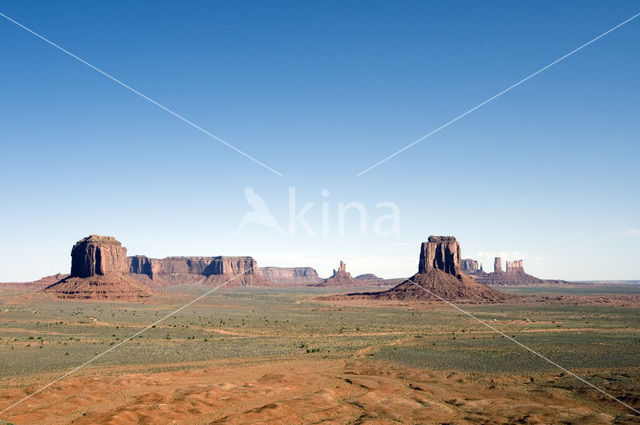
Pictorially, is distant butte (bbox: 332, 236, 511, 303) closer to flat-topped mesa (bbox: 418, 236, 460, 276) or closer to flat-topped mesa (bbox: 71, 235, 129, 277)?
flat-topped mesa (bbox: 418, 236, 460, 276)

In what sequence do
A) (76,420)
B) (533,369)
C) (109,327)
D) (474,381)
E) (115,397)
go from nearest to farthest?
(76,420) → (115,397) → (474,381) → (533,369) → (109,327)

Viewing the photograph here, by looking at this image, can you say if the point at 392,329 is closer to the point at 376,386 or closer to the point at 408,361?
the point at 408,361

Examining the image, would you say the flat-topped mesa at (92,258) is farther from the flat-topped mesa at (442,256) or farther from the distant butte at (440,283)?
the flat-topped mesa at (442,256)

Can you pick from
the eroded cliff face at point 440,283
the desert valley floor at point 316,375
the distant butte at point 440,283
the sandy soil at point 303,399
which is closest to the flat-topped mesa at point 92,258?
the desert valley floor at point 316,375

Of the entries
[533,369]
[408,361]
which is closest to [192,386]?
[408,361]

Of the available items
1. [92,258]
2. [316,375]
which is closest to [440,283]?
[92,258]

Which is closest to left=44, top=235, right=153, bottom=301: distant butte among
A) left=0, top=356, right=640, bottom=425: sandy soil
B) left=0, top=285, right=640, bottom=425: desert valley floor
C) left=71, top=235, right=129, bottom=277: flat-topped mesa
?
left=71, top=235, right=129, bottom=277: flat-topped mesa

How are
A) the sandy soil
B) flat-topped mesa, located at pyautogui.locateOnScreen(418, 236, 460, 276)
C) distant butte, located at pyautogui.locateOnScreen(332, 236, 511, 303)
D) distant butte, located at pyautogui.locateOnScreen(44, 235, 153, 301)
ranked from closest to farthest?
the sandy soil
distant butte, located at pyautogui.locateOnScreen(44, 235, 153, 301)
distant butte, located at pyautogui.locateOnScreen(332, 236, 511, 303)
flat-topped mesa, located at pyautogui.locateOnScreen(418, 236, 460, 276)
